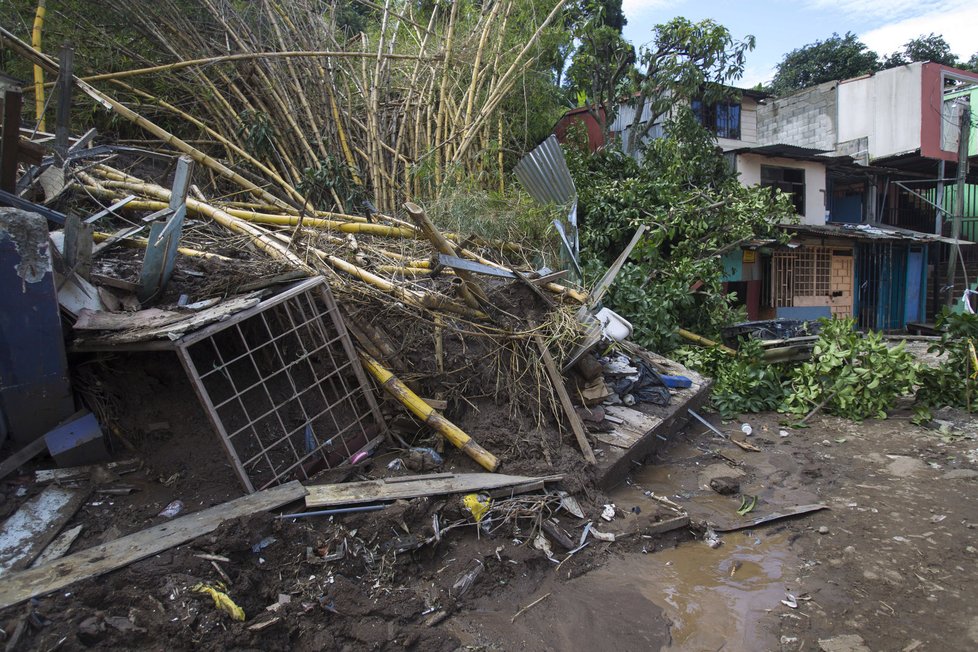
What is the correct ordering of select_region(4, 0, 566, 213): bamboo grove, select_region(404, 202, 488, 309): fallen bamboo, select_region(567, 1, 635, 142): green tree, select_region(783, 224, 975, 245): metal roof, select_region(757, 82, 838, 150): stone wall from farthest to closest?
select_region(757, 82, 838, 150): stone wall, select_region(783, 224, 975, 245): metal roof, select_region(567, 1, 635, 142): green tree, select_region(4, 0, 566, 213): bamboo grove, select_region(404, 202, 488, 309): fallen bamboo

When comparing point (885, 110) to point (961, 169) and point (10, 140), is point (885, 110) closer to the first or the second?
point (961, 169)

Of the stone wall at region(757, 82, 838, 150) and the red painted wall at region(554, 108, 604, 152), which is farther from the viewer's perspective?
the stone wall at region(757, 82, 838, 150)

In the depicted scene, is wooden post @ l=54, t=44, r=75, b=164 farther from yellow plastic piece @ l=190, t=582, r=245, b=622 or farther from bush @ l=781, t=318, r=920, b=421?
bush @ l=781, t=318, r=920, b=421

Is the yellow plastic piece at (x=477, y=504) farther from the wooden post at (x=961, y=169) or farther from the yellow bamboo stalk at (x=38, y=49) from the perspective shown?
the wooden post at (x=961, y=169)

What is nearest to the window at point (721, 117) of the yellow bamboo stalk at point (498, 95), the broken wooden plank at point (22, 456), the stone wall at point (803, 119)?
the stone wall at point (803, 119)

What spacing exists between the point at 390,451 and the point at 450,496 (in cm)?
79

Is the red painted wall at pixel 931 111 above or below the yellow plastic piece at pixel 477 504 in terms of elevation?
above

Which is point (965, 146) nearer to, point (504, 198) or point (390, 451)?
point (504, 198)

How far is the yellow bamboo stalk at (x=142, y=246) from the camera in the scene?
4.61 metres

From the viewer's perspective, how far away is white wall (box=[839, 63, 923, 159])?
14.5 m

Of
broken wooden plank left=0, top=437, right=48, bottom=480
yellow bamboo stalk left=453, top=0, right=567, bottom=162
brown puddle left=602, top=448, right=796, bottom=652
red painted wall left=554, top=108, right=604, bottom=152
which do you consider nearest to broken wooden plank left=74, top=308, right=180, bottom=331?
broken wooden plank left=0, top=437, right=48, bottom=480

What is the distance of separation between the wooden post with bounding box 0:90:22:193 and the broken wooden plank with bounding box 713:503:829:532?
5.67 metres

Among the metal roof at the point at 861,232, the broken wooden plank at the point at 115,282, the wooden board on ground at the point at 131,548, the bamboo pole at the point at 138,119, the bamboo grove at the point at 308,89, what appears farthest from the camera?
the metal roof at the point at 861,232

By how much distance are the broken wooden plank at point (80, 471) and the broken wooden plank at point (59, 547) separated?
1.42 feet
